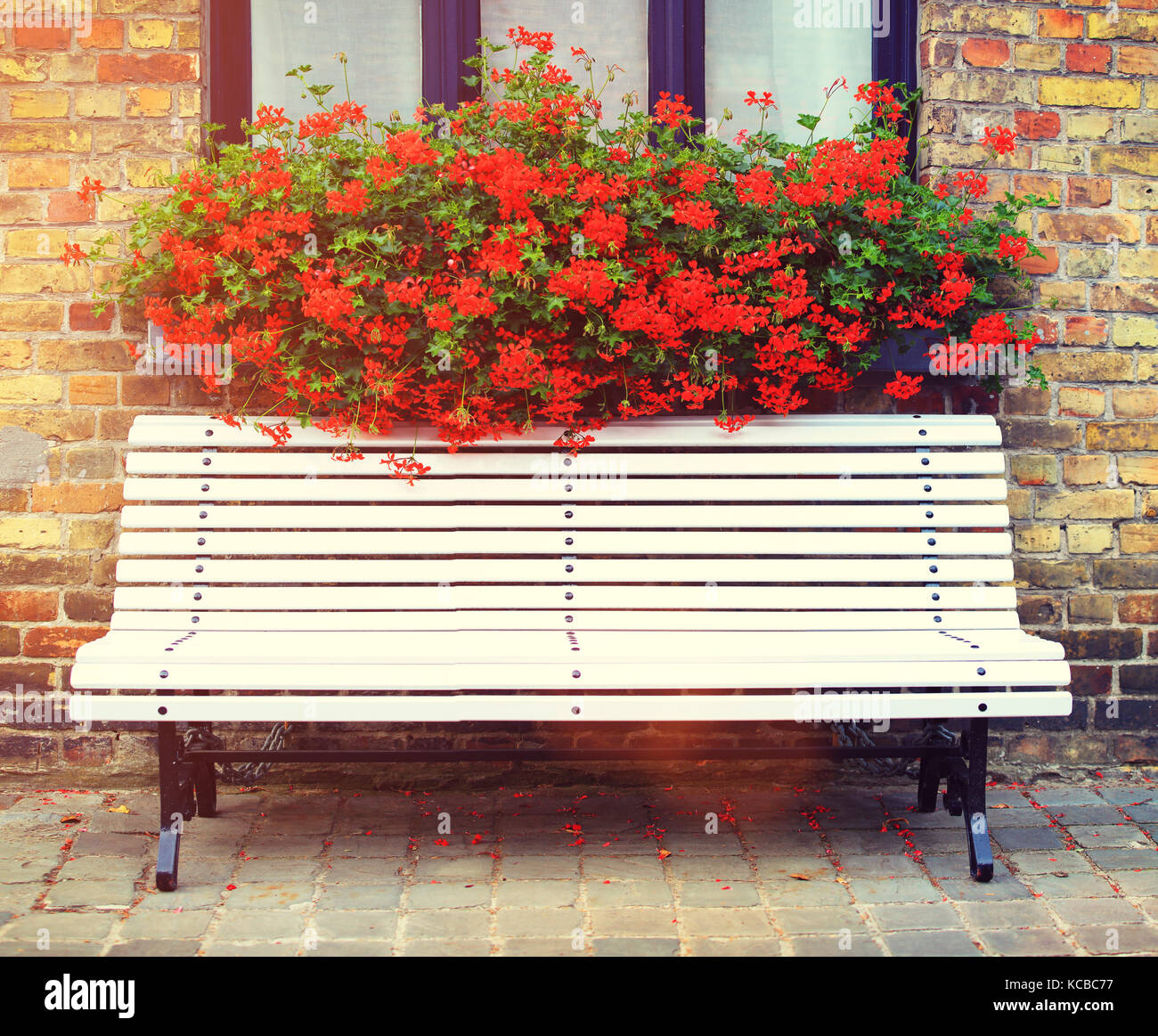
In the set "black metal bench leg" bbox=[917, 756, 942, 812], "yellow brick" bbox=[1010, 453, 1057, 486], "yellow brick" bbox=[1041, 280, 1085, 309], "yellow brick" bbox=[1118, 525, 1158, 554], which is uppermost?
"yellow brick" bbox=[1041, 280, 1085, 309]

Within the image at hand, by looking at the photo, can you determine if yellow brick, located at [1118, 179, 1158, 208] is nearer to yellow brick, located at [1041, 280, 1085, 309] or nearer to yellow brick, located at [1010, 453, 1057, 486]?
yellow brick, located at [1041, 280, 1085, 309]

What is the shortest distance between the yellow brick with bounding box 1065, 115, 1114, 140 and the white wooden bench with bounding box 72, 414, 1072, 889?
3.69 ft

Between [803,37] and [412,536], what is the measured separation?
2220 millimetres

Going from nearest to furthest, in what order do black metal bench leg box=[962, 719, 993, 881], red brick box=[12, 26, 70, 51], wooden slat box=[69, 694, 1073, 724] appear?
wooden slat box=[69, 694, 1073, 724]
black metal bench leg box=[962, 719, 993, 881]
red brick box=[12, 26, 70, 51]

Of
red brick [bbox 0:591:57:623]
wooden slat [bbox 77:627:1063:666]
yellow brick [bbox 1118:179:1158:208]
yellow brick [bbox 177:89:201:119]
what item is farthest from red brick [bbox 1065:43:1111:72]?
red brick [bbox 0:591:57:623]

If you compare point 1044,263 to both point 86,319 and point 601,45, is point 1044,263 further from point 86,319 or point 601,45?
point 86,319

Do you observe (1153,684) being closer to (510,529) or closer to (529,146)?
(510,529)

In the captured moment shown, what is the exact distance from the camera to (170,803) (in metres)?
2.61

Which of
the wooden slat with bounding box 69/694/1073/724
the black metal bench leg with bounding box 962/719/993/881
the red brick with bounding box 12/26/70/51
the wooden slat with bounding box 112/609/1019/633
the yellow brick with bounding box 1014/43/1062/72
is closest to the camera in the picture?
the wooden slat with bounding box 69/694/1073/724

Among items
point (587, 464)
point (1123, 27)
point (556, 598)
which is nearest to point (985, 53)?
point (1123, 27)

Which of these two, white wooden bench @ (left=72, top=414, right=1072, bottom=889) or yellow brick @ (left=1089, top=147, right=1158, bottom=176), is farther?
yellow brick @ (left=1089, top=147, right=1158, bottom=176)

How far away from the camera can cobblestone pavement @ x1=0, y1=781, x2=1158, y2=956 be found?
230cm

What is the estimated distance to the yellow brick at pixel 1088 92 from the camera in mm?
3299

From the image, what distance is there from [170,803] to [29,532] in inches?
46.8
